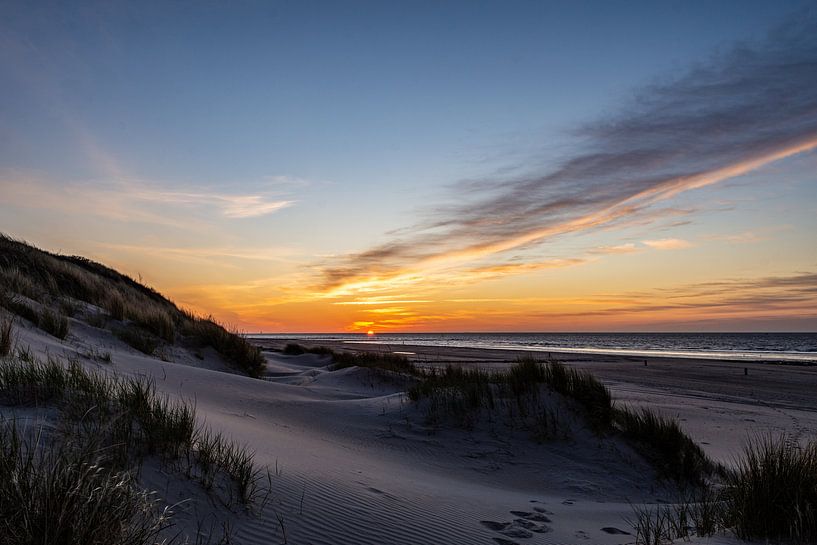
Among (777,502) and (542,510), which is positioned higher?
Result: (777,502)

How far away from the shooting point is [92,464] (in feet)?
8.33

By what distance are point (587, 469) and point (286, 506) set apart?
418 cm

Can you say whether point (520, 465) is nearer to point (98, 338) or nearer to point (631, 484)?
point (631, 484)

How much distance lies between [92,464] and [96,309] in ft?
36.9

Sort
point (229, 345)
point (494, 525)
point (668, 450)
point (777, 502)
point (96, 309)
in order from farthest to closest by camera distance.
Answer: point (229, 345) < point (96, 309) < point (668, 450) < point (494, 525) < point (777, 502)

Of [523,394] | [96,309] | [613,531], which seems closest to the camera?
[613,531]

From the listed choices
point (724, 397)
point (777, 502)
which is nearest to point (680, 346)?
point (724, 397)

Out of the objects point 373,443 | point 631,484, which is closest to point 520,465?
point 631,484

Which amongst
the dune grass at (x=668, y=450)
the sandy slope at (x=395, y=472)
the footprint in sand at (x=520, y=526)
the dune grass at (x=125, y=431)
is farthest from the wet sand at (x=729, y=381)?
the dune grass at (x=125, y=431)

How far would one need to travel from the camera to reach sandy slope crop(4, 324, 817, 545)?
10.8 ft

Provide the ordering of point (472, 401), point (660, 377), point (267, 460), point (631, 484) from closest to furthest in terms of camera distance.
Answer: point (267, 460) → point (631, 484) → point (472, 401) → point (660, 377)

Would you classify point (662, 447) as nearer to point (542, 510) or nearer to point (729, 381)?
point (542, 510)

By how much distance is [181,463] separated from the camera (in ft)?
10.3

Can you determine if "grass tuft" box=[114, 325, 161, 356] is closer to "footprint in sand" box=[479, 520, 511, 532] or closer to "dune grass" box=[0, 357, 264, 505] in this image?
"dune grass" box=[0, 357, 264, 505]
